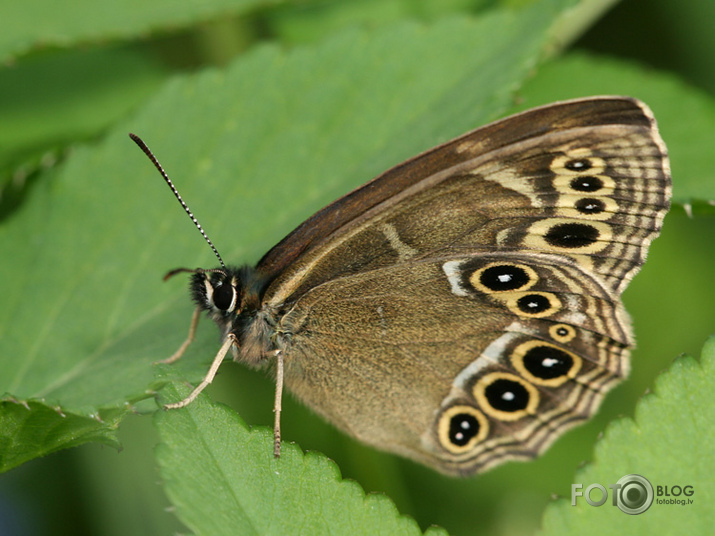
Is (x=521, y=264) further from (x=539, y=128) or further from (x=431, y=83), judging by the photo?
(x=431, y=83)

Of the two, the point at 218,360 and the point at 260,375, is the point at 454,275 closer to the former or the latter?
the point at 218,360

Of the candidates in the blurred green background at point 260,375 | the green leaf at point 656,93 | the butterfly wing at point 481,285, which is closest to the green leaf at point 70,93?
the blurred green background at point 260,375

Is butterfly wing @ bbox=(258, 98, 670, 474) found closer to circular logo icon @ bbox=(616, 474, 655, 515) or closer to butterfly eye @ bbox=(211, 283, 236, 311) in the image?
butterfly eye @ bbox=(211, 283, 236, 311)

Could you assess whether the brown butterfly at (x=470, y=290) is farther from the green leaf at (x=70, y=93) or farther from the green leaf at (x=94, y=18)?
the green leaf at (x=70, y=93)

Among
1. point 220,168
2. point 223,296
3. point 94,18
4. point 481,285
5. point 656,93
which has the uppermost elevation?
point 94,18

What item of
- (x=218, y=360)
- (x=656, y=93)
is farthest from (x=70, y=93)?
A: (x=656, y=93)

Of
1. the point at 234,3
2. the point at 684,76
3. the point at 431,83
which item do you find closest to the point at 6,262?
the point at 234,3
